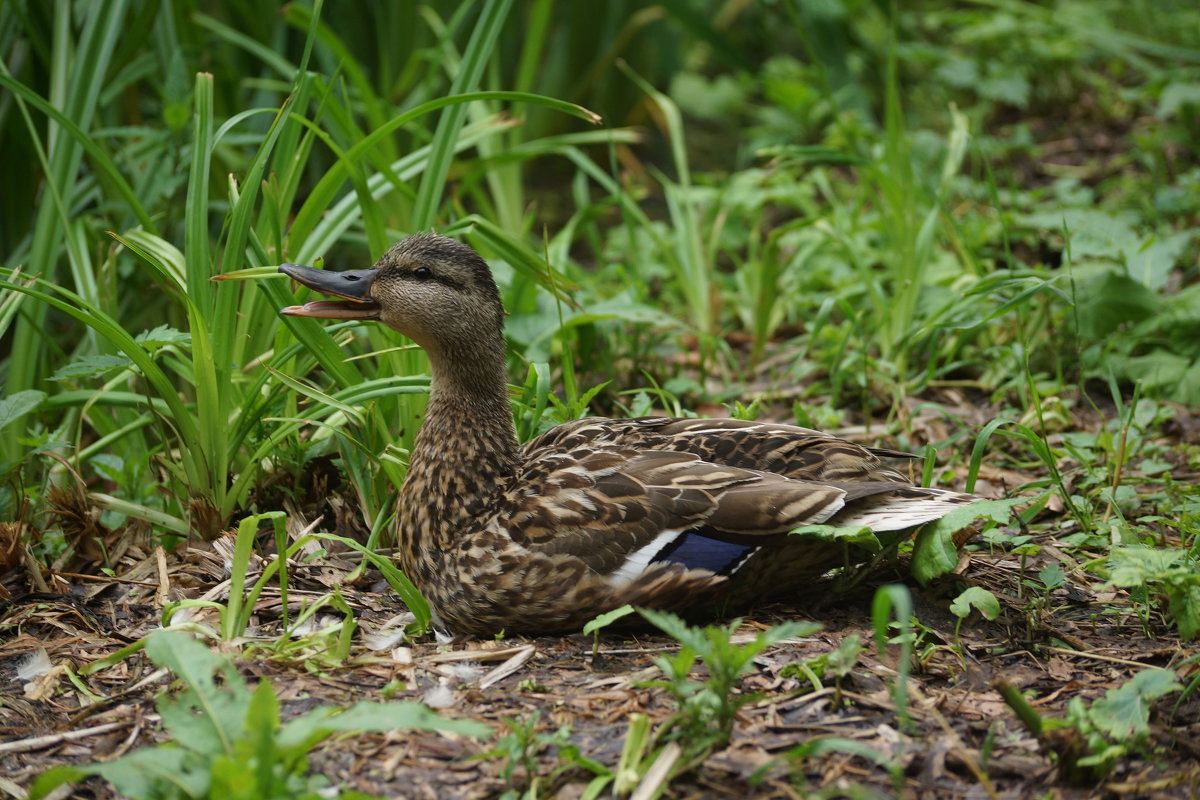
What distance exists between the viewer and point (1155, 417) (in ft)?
13.2

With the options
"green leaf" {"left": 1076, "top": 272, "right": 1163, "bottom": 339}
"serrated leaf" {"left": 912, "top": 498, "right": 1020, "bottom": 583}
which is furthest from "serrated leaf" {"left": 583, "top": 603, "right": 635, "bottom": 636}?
"green leaf" {"left": 1076, "top": 272, "right": 1163, "bottom": 339}

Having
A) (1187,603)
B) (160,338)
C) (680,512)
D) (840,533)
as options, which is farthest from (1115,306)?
(160,338)

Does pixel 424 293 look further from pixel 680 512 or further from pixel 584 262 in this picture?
pixel 584 262

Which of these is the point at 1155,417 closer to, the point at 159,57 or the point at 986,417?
the point at 986,417

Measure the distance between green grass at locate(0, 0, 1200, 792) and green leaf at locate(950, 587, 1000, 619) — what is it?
10cm

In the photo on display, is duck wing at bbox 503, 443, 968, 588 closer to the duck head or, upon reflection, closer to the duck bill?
the duck head

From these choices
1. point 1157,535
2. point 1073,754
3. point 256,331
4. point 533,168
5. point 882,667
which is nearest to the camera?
point 1073,754

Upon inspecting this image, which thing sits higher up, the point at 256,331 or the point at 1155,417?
the point at 256,331

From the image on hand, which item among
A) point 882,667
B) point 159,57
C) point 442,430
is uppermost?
point 159,57

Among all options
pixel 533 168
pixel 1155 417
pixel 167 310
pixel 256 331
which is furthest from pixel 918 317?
pixel 533 168

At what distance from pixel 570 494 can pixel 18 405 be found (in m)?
1.53

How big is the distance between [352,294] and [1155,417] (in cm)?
276

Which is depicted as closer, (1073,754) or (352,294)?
(1073,754)

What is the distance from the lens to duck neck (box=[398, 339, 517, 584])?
301cm
